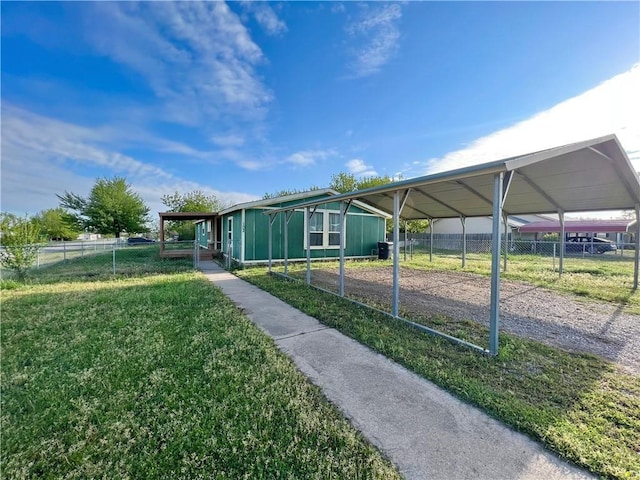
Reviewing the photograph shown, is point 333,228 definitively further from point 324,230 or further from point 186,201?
point 186,201

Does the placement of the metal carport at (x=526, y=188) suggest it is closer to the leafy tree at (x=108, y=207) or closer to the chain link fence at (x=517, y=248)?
the chain link fence at (x=517, y=248)

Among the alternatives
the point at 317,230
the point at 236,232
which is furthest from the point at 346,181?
the point at 236,232

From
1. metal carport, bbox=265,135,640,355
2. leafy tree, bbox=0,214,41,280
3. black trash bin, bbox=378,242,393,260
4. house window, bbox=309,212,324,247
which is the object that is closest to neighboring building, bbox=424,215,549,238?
black trash bin, bbox=378,242,393,260

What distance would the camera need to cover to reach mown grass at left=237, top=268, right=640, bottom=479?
192 centimetres

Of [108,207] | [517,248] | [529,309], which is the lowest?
[529,309]

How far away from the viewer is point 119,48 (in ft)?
25.6

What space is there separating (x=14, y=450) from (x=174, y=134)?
16.9 meters

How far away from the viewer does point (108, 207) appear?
26984 mm

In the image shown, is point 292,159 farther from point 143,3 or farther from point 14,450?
point 14,450

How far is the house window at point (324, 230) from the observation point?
12227 mm

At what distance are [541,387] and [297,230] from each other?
9948mm

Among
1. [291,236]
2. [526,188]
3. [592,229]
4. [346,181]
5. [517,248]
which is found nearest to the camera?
[526,188]

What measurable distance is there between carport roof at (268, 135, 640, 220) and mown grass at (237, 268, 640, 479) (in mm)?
2163

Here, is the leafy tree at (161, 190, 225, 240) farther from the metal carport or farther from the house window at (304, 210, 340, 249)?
the metal carport
